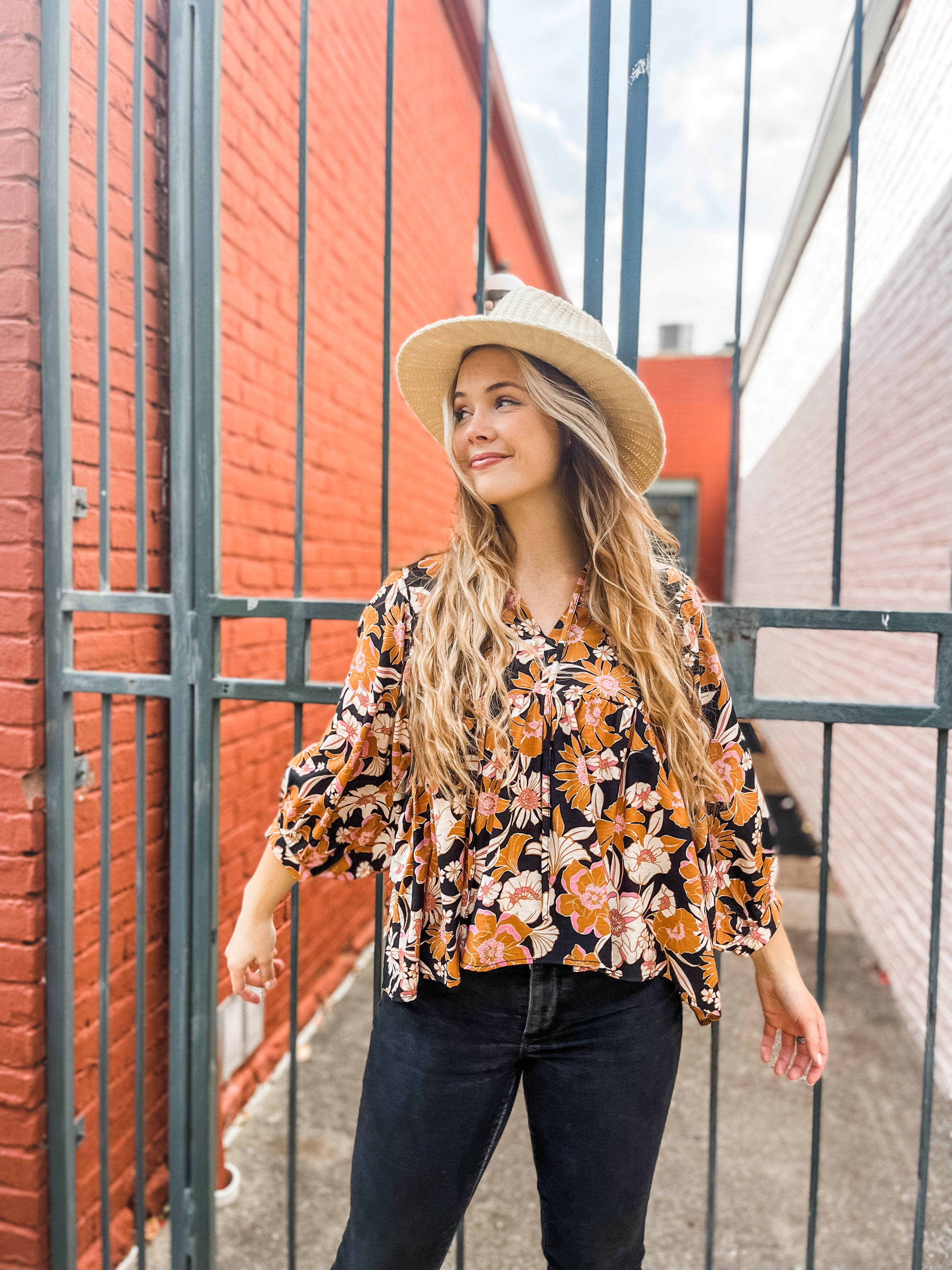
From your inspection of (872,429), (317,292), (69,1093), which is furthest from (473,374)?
(872,429)

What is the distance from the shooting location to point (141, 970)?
75.2 inches

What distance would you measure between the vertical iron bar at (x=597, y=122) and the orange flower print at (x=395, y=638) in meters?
0.75

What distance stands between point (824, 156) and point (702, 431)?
878cm

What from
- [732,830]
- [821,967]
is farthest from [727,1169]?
[732,830]

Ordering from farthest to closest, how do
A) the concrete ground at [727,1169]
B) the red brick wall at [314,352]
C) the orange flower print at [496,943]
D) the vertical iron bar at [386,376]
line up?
1. the red brick wall at [314,352]
2. the concrete ground at [727,1169]
3. the vertical iron bar at [386,376]
4. the orange flower print at [496,943]

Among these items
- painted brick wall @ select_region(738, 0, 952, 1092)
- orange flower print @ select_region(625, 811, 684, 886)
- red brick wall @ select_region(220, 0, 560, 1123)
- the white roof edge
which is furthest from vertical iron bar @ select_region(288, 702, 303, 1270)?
painted brick wall @ select_region(738, 0, 952, 1092)

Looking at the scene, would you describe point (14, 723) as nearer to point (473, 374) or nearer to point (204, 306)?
point (204, 306)

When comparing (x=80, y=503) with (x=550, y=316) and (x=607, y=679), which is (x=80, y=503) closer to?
(x=550, y=316)

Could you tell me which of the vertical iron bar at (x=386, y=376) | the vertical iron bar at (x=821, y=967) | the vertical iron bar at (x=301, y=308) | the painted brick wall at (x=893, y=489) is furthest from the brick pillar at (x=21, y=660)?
the painted brick wall at (x=893, y=489)

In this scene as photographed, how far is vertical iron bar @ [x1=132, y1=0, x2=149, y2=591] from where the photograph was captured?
1817 millimetres

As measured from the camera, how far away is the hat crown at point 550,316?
128 centimetres

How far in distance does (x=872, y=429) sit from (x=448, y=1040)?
497 centimetres

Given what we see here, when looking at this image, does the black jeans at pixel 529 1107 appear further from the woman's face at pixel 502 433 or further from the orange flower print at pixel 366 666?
the woman's face at pixel 502 433

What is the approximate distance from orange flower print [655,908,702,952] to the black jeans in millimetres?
78
